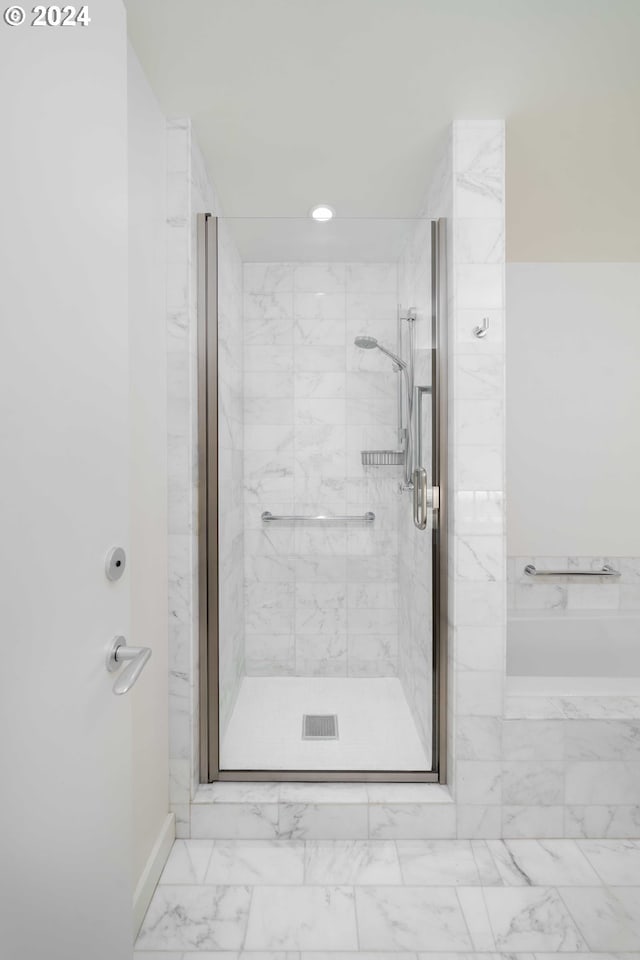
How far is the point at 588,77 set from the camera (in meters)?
1.64

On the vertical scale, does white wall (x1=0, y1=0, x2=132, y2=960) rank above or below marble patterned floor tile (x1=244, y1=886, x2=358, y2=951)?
above

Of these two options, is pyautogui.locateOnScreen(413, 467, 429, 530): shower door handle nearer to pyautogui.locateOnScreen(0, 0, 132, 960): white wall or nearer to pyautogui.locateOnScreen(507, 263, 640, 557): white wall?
pyautogui.locateOnScreen(0, 0, 132, 960): white wall

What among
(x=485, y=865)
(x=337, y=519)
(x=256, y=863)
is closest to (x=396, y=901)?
(x=485, y=865)

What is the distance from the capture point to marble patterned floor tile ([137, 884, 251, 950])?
1439 millimetres

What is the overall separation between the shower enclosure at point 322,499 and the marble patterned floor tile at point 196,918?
39cm

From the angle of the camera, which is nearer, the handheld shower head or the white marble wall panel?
the white marble wall panel

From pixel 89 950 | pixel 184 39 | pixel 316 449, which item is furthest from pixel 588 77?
pixel 89 950

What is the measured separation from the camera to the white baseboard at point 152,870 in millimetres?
1472

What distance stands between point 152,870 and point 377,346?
1875 millimetres

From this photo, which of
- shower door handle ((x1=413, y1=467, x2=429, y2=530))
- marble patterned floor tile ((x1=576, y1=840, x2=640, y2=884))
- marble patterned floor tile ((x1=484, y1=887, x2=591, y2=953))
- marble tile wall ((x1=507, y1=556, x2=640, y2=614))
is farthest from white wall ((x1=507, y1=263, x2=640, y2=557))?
marble patterned floor tile ((x1=484, y1=887, x2=591, y2=953))

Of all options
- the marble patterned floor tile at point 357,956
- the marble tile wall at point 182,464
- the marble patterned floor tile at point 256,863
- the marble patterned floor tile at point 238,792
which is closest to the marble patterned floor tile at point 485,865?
the marble patterned floor tile at point 357,956

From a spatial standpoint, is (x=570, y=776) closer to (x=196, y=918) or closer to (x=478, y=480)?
(x=478, y=480)

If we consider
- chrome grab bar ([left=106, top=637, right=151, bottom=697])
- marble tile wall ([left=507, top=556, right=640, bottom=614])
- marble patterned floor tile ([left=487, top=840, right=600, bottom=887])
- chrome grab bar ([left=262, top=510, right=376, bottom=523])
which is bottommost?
marble patterned floor tile ([left=487, top=840, right=600, bottom=887])

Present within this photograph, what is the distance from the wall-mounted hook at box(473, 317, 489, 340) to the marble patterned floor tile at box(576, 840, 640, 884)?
5.84ft
